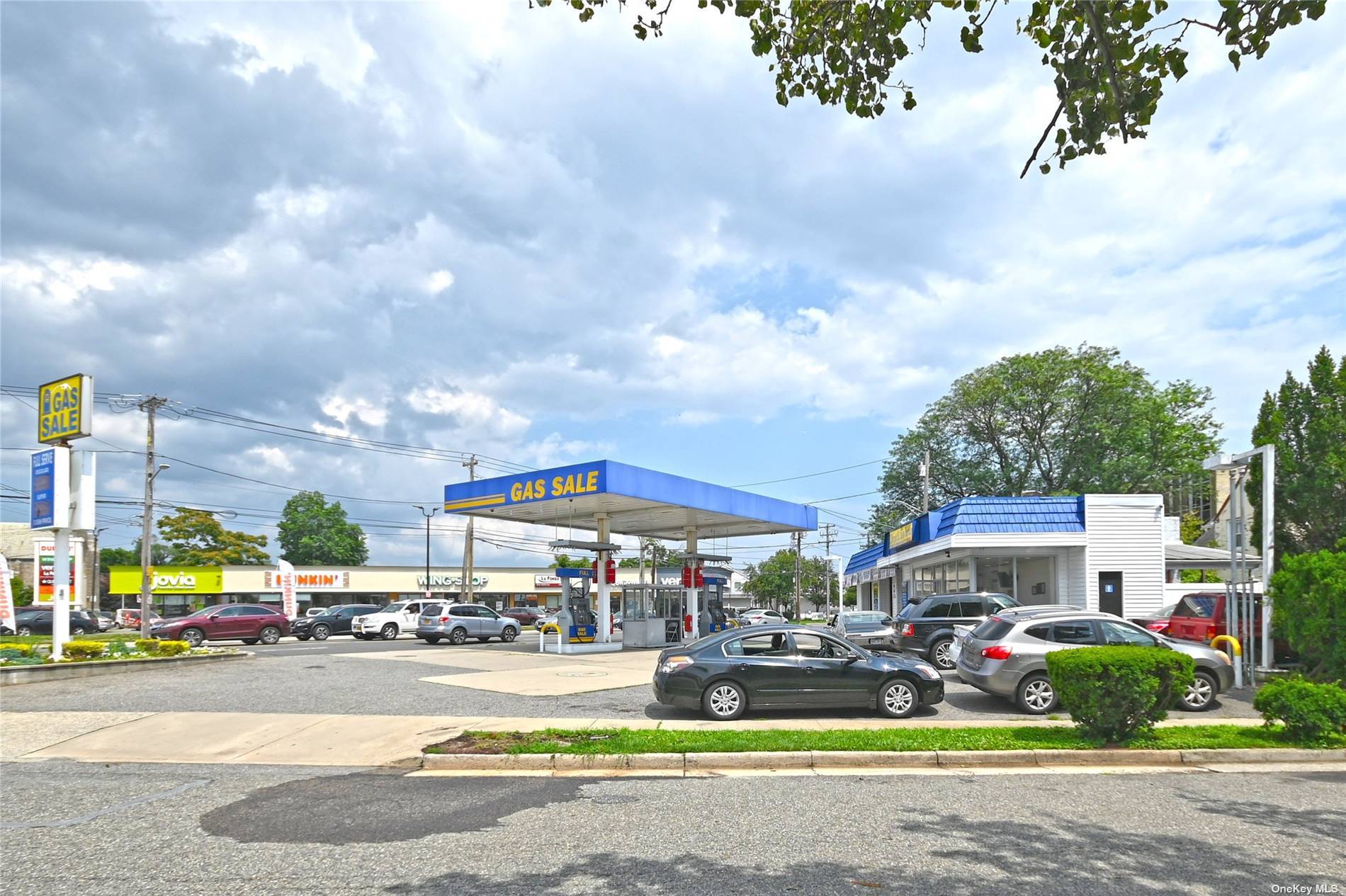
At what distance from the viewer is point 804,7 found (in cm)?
605

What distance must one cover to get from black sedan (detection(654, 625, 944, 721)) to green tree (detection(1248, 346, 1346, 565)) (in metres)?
9.01

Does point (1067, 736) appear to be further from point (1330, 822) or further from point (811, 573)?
point (811, 573)

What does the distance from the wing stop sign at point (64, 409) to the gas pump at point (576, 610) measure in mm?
12877

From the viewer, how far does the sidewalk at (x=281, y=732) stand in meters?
10.9

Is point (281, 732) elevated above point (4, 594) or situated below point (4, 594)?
below

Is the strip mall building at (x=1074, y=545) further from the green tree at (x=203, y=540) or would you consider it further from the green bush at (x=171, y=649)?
the green tree at (x=203, y=540)

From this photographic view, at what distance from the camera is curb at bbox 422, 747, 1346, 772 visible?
9703mm

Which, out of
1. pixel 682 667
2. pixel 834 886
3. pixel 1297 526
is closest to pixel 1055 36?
pixel 834 886

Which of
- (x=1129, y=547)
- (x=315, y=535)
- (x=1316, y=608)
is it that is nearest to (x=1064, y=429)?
(x=1129, y=547)

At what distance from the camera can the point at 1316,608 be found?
43.9ft

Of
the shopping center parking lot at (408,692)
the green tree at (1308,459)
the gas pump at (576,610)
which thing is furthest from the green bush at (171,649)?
the green tree at (1308,459)

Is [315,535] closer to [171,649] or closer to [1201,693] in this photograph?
[171,649]

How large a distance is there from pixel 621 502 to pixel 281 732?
56.3 feet

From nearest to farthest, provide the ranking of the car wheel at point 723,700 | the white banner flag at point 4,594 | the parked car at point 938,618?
the car wheel at point 723,700 < the parked car at point 938,618 < the white banner flag at point 4,594
